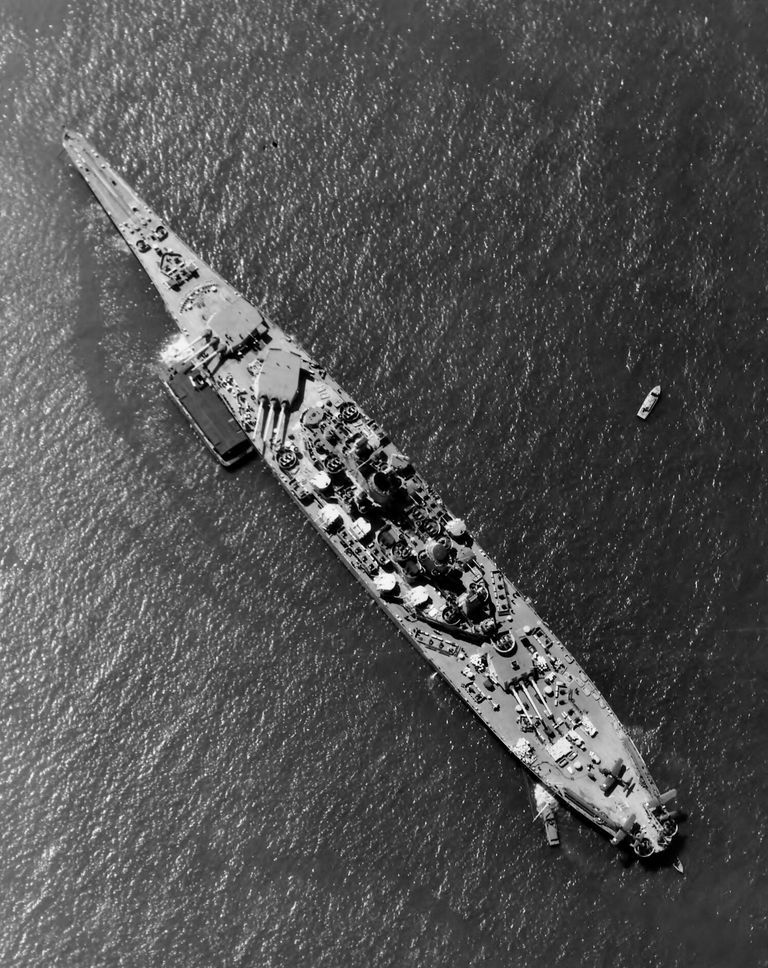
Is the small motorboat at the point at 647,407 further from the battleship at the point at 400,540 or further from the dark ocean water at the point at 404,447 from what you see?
the battleship at the point at 400,540

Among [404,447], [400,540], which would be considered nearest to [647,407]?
[404,447]

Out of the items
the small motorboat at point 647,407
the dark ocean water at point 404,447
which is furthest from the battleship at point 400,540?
the small motorboat at point 647,407

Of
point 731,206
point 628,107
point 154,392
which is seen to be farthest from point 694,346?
point 154,392

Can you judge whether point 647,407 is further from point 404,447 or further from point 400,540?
point 400,540

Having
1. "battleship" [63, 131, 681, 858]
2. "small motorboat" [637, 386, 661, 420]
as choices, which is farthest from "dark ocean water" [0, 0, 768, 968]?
"battleship" [63, 131, 681, 858]

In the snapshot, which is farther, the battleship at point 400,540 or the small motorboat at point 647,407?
the small motorboat at point 647,407
